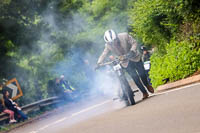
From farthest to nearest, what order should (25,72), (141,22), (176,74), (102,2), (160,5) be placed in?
(102,2), (25,72), (141,22), (160,5), (176,74)

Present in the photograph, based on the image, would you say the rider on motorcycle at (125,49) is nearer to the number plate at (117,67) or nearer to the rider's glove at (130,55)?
the rider's glove at (130,55)

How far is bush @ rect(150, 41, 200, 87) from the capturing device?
492 inches

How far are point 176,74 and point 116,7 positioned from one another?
2876 centimetres

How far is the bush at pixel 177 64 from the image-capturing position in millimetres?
12508

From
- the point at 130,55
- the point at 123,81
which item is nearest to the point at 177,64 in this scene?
the point at 130,55

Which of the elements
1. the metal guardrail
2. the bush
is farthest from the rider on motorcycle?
the metal guardrail

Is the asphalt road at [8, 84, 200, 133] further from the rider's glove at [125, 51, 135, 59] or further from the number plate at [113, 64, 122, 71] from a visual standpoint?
the rider's glove at [125, 51, 135, 59]

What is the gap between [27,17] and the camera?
27.4 m

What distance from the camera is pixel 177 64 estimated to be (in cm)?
1303

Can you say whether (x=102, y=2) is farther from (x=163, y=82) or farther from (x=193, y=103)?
(x=193, y=103)

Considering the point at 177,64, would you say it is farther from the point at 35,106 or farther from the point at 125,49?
the point at 35,106

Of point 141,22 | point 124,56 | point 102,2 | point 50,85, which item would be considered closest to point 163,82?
point 124,56

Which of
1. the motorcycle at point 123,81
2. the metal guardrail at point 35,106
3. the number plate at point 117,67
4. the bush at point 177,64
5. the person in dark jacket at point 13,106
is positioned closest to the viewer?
the motorcycle at point 123,81

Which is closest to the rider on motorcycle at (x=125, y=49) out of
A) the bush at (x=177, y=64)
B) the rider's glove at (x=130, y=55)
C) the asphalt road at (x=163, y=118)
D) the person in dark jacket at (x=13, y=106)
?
the rider's glove at (x=130, y=55)
